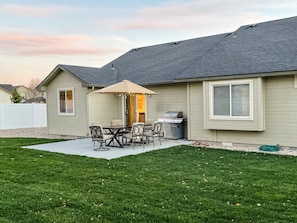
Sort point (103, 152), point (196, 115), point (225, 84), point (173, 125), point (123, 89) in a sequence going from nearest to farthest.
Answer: point (103, 152), point (225, 84), point (123, 89), point (196, 115), point (173, 125)

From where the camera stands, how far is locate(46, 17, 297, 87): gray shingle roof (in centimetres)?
1114

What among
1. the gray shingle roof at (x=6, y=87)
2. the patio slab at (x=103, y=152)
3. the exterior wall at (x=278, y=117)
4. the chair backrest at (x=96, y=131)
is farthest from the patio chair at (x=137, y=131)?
the gray shingle roof at (x=6, y=87)

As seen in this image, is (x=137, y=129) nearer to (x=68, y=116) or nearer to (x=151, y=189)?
(x=151, y=189)

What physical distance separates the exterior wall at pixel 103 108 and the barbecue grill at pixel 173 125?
3268 millimetres

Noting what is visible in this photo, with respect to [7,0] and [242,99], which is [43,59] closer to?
[7,0]

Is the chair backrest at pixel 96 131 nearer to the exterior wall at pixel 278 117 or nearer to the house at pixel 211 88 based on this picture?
the house at pixel 211 88

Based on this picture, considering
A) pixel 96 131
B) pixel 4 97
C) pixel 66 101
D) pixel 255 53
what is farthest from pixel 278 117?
pixel 4 97

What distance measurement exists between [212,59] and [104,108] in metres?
5.88

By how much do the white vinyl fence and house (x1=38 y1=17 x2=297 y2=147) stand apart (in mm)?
7418

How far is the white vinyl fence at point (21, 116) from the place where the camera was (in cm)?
2267

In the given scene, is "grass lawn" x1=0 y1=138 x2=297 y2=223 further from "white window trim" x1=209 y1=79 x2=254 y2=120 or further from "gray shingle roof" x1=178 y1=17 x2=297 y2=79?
"gray shingle roof" x1=178 y1=17 x2=297 y2=79

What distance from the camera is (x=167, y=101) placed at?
1411cm

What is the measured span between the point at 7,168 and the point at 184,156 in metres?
4.91

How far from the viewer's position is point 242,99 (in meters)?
11.1
